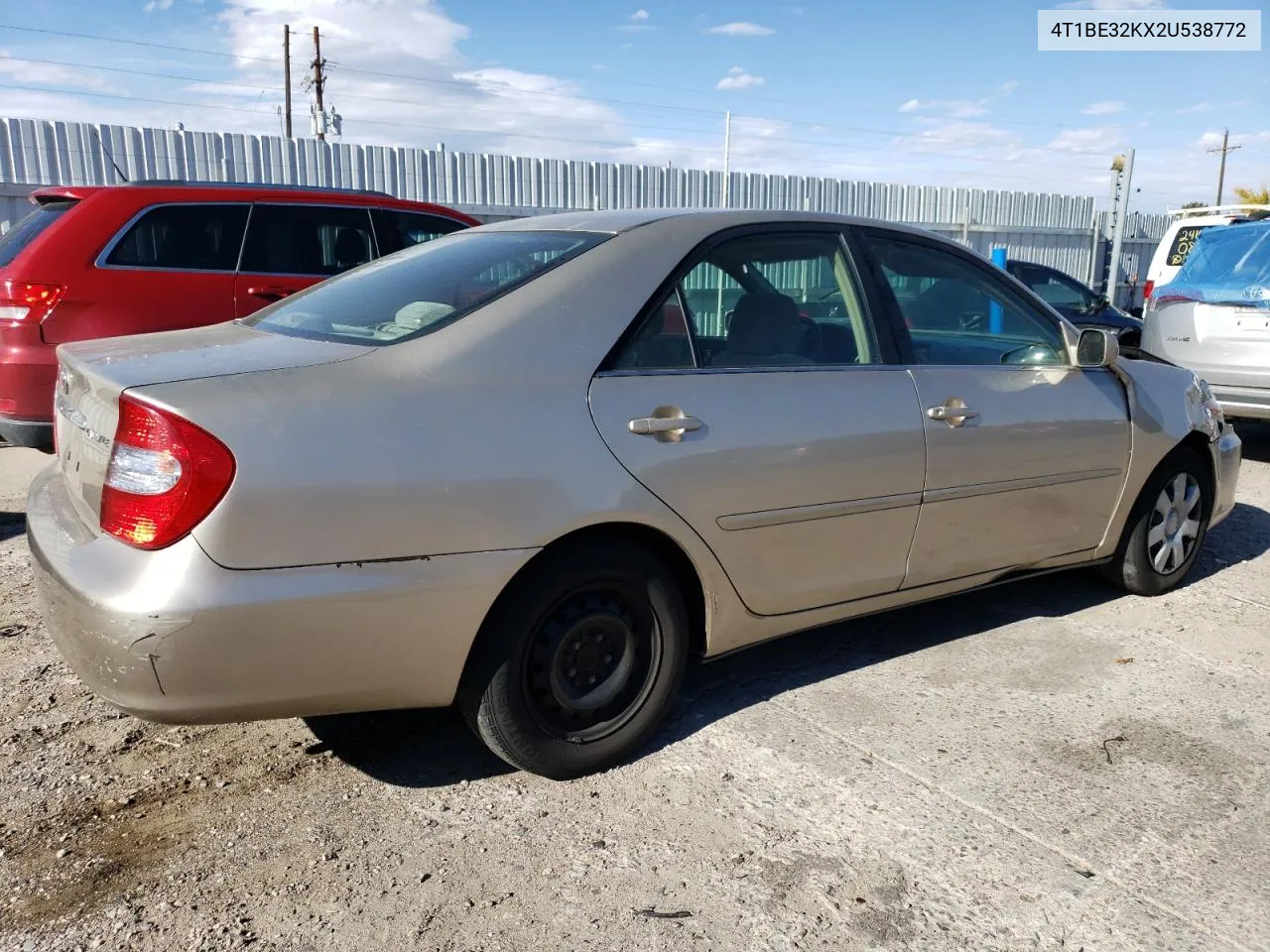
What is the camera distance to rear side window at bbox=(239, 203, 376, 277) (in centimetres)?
638

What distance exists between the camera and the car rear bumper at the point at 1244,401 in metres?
7.03

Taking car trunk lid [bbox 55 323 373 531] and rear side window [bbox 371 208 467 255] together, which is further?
rear side window [bbox 371 208 467 255]

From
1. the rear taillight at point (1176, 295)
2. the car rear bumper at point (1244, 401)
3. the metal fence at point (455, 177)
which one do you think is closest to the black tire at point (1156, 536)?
the car rear bumper at point (1244, 401)

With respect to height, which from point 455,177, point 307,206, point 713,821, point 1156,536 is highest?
point 455,177

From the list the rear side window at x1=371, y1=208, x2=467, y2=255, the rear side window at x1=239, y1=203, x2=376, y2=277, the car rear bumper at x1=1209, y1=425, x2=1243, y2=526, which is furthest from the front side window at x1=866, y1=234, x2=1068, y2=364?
the rear side window at x1=371, y1=208, x2=467, y2=255

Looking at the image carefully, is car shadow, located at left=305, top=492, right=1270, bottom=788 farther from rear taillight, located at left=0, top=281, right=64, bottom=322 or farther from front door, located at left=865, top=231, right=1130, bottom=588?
rear taillight, located at left=0, top=281, right=64, bottom=322

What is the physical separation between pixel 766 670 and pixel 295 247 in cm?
440

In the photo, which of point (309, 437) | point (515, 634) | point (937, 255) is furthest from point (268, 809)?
point (937, 255)

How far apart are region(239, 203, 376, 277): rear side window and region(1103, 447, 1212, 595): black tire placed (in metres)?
4.45

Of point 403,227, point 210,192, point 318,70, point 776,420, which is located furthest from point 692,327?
point 318,70

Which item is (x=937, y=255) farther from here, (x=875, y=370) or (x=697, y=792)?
(x=697, y=792)

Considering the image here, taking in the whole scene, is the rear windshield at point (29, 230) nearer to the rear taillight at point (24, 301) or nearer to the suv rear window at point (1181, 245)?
the rear taillight at point (24, 301)

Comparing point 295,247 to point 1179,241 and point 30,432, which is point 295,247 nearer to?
point 30,432

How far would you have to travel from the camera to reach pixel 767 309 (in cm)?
339
